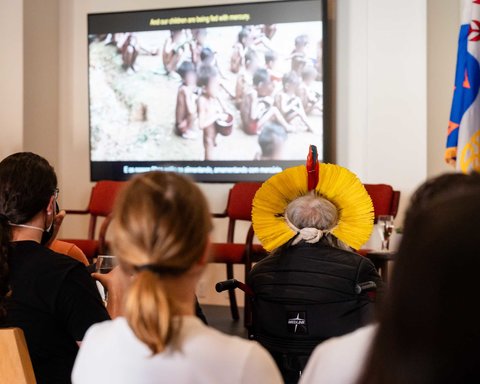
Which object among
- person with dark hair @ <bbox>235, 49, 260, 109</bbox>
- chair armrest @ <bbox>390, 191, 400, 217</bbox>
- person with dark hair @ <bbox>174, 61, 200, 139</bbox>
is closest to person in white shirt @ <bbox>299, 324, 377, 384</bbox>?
chair armrest @ <bbox>390, 191, 400, 217</bbox>

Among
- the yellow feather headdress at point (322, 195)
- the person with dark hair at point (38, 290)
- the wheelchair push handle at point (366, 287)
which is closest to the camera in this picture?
the person with dark hair at point (38, 290)

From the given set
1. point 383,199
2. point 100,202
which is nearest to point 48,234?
point 383,199

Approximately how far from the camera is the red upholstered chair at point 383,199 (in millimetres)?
5160

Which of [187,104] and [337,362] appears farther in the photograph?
Answer: [187,104]

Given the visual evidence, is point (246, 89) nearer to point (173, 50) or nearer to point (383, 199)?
point (173, 50)

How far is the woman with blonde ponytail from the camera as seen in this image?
1184mm

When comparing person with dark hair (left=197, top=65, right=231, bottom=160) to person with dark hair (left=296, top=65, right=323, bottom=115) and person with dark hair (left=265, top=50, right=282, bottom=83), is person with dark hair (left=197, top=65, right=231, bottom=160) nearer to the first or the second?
person with dark hair (left=265, top=50, right=282, bottom=83)

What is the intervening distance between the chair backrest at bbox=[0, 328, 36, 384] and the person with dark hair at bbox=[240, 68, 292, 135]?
4446 mm

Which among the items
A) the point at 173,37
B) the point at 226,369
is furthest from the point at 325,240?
the point at 173,37

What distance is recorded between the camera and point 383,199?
5188mm

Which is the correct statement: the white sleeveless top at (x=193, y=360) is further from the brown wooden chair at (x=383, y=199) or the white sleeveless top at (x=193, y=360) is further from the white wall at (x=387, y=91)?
the white wall at (x=387, y=91)

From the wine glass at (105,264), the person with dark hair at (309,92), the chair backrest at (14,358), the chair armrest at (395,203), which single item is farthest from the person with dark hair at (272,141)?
the chair backrest at (14,358)

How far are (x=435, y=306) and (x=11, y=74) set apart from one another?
19.6ft

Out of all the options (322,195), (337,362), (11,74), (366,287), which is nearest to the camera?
(337,362)
